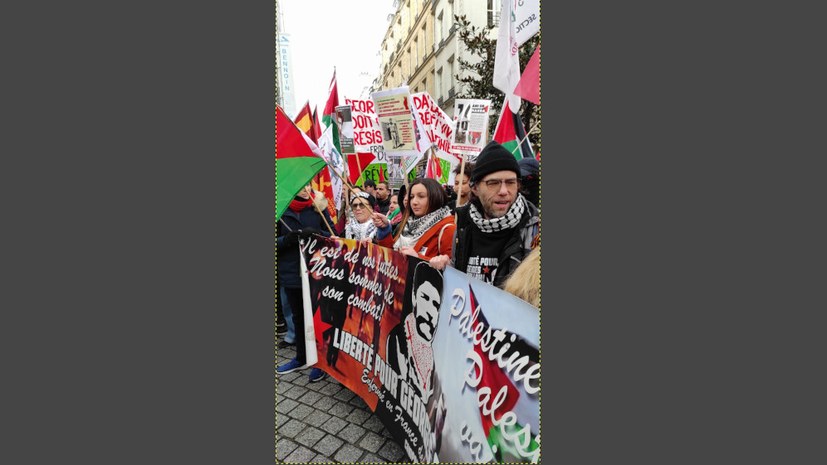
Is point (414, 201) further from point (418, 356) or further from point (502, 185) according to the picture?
point (418, 356)

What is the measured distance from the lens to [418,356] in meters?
2.47

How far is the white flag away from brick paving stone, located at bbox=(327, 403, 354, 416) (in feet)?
10.0

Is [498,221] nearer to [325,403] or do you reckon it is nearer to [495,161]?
[495,161]

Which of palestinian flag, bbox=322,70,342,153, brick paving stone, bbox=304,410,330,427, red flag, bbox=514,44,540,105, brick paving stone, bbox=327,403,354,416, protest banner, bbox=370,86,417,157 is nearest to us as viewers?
brick paving stone, bbox=304,410,330,427

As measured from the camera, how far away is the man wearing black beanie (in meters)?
2.27

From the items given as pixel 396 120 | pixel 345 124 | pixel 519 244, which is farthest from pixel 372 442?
pixel 345 124

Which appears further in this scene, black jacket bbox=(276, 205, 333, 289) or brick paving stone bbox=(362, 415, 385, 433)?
black jacket bbox=(276, 205, 333, 289)

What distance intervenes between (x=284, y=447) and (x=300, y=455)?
0.50 feet

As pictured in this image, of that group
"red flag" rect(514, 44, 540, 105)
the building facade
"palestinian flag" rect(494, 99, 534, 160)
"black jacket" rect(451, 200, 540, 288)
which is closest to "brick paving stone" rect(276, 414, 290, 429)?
"black jacket" rect(451, 200, 540, 288)

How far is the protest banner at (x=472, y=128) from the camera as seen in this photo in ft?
13.5

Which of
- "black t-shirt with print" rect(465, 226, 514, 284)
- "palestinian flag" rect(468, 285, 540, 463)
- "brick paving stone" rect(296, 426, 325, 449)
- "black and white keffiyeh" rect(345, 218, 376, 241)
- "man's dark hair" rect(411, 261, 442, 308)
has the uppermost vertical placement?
"black and white keffiyeh" rect(345, 218, 376, 241)

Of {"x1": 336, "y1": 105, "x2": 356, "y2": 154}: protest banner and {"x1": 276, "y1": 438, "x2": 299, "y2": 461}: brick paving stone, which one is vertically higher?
{"x1": 336, "y1": 105, "x2": 356, "y2": 154}: protest banner

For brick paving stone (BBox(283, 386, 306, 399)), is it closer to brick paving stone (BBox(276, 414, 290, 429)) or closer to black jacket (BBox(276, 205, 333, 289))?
brick paving stone (BBox(276, 414, 290, 429))

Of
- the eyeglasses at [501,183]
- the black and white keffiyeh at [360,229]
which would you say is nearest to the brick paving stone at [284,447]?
the black and white keffiyeh at [360,229]
